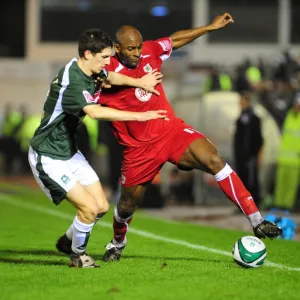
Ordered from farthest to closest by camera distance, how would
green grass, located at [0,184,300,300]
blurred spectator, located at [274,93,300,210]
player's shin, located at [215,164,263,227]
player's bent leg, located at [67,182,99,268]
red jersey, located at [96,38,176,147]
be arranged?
blurred spectator, located at [274,93,300,210] < red jersey, located at [96,38,176,147] < player's shin, located at [215,164,263,227] < player's bent leg, located at [67,182,99,268] < green grass, located at [0,184,300,300]

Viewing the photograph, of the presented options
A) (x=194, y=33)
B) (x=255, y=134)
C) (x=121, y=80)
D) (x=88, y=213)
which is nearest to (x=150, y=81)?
(x=121, y=80)

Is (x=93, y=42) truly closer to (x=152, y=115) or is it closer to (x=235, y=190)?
(x=152, y=115)

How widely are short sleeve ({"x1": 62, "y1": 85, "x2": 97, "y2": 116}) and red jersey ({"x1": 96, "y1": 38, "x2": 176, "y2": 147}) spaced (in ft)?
3.26

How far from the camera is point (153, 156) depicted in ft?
32.6

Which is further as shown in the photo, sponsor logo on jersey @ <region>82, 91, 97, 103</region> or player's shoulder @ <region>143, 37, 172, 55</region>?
player's shoulder @ <region>143, 37, 172, 55</region>

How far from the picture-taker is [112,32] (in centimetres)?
4050

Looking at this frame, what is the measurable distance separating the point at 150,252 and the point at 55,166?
7.41 ft

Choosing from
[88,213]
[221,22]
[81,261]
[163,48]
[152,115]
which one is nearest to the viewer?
[152,115]

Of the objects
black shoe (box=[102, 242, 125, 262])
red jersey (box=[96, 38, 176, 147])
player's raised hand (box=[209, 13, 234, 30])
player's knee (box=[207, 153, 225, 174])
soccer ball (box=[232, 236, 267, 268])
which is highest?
player's raised hand (box=[209, 13, 234, 30])

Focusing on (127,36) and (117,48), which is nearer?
(127,36)

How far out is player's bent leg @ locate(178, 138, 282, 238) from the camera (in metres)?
9.49

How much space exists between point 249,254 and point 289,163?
10273mm

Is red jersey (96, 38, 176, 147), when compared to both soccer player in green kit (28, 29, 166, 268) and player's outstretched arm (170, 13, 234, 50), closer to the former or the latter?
player's outstretched arm (170, 13, 234, 50)

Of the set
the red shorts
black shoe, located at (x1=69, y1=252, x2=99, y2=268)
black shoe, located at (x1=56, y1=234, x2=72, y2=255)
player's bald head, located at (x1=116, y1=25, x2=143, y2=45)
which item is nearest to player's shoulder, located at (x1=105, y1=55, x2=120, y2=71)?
player's bald head, located at (x1=116, y1=25, x2=143, y2=45)
